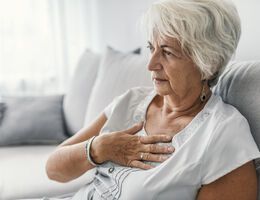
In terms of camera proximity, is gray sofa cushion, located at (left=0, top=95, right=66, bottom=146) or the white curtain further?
the white curtain


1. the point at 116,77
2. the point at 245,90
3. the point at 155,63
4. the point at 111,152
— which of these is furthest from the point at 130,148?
the point at 116,77

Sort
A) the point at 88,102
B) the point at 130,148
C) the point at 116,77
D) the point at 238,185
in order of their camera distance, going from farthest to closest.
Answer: the point at 88,102
the point at 116,77
the point at 130,148
the point at 238,185

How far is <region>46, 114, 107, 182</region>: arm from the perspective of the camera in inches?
55.2

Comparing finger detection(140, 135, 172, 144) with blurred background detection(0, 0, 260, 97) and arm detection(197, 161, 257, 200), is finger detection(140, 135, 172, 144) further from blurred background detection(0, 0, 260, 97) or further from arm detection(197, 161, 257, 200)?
blurred background detection(0, 0, 260, 97)

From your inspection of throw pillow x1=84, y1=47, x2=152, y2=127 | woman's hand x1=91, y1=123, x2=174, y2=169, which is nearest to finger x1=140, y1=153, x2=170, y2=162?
woman's hand x1=91, y1=123, x2=174, y2=169

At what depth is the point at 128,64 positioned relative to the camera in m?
2.04

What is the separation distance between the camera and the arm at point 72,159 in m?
1.40

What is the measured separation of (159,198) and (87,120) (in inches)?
38.9

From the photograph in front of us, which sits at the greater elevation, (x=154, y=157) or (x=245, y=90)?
A: (x=245, y=90)

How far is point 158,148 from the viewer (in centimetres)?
125

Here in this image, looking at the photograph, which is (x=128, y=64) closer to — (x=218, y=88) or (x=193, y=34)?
(x=218, y=88)

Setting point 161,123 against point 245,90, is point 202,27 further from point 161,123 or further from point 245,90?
point 161,123

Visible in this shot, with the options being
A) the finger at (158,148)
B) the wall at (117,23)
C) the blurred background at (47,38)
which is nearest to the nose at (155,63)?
the finger at (158,148)

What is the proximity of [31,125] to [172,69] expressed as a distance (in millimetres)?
1259
